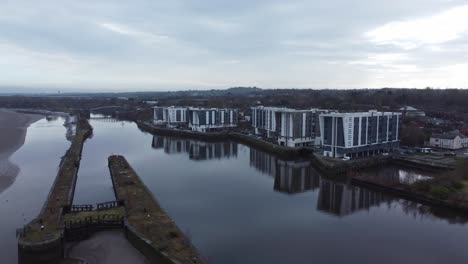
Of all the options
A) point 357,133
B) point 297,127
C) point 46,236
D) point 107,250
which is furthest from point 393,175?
point 46,236

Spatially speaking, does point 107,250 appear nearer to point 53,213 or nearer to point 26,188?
point 53,213

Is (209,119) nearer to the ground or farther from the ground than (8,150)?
farther from the ground

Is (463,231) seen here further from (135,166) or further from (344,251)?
(135,166)

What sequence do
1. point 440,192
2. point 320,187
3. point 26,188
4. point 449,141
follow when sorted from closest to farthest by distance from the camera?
point 440,192
point 26,188
point 320,187
point 449,141

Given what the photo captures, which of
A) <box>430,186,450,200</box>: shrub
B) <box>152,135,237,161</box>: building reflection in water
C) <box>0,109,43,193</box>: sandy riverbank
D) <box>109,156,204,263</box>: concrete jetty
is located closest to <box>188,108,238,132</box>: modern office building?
<box>152,135,237,161</box>: building reflection in water

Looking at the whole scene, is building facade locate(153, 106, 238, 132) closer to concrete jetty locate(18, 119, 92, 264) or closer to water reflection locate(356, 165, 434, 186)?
water reflection locate(356, 165, 434, 186)

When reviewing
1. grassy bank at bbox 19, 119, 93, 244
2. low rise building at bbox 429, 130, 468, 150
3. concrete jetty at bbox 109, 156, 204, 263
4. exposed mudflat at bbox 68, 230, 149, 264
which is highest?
low rise building at bbox 429, 130, 468, 150
